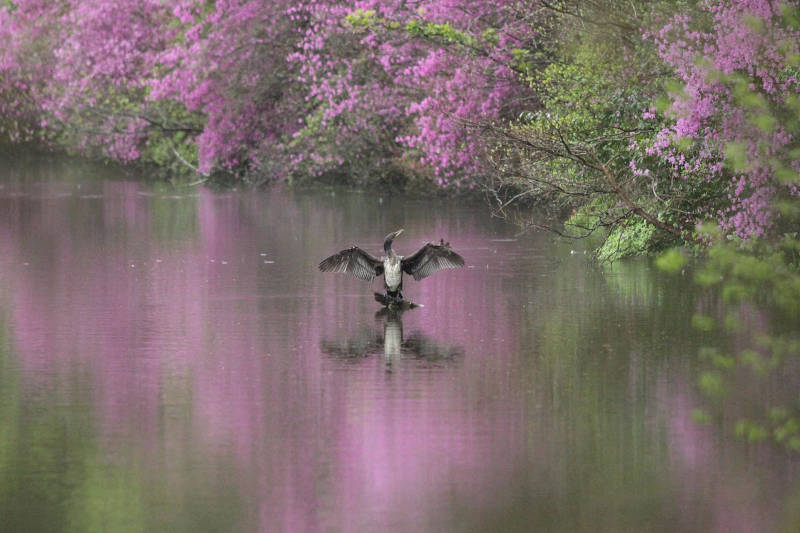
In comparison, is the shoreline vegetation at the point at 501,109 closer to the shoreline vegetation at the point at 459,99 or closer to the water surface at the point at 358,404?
the shoreline vegetation at the point at 459,99

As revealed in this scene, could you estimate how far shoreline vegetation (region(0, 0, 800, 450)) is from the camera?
539 inches

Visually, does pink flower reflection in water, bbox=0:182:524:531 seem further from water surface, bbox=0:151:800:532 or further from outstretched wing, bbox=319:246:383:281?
outstretched wing, bbox=319:246:383:281

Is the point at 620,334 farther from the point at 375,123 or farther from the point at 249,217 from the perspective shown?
the point at 375,123

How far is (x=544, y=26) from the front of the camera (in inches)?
1137

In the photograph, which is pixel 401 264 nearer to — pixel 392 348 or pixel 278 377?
pixel 392 348

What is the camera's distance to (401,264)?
17188 millimetres

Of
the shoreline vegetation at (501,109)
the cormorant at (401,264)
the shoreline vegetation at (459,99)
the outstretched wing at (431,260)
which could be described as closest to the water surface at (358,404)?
the cormorant at (401,264)

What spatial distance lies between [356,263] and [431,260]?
780 mm

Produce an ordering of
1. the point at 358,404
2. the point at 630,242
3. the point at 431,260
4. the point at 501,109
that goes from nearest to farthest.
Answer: the point at 358,404 < the point at 431,260 < the point at 630,242 < the point at 501,109

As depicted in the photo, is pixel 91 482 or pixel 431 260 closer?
pixel 91 482

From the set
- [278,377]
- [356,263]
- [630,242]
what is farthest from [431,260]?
[630,242]

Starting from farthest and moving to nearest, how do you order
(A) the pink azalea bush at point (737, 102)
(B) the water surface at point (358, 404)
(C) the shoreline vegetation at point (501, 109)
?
(A) the pink azalea bush at point (737, 102) → (C) the shoreline vegetation at point (501, 109) → (B) the water surface at point (358, 404)

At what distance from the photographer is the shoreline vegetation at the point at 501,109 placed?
45.0 feet

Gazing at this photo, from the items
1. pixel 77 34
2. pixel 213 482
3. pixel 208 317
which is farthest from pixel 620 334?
pixel 77 34
